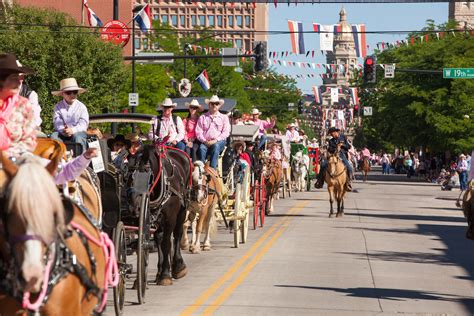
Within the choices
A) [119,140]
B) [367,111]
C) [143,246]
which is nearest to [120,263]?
[143,246]

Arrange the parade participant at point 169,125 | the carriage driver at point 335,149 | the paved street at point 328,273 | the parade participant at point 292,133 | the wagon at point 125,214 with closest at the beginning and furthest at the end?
the wagon at point 125,214
the paved street at point 328,273
the parade participant at point 169,125
the carriage driver at point 335,149
the parade participant at point 292,133

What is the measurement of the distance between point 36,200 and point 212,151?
1512 cm

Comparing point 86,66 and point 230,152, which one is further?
point 86,66

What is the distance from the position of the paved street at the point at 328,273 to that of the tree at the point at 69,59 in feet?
67.2

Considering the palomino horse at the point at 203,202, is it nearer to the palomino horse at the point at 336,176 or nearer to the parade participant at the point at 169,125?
the parade participant at the point at 169,125

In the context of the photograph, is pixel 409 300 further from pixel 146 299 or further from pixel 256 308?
pixel 146 299

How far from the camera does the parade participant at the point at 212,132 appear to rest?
73.2ft

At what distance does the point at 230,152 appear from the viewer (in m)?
24.4

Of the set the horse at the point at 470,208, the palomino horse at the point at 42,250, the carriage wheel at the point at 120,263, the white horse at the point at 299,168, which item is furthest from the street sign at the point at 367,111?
the palomino horse at the point at 42,250

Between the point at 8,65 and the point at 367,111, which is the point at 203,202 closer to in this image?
the point at 8,65

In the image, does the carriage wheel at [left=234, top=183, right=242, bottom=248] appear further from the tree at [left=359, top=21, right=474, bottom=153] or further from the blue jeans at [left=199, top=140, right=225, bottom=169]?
the tree at [left=359, top=21, right=474, bottom=153]

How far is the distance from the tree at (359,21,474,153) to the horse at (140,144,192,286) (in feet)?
190

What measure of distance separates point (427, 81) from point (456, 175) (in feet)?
64.9

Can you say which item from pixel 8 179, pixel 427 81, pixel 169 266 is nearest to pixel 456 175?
pixel 427 81
